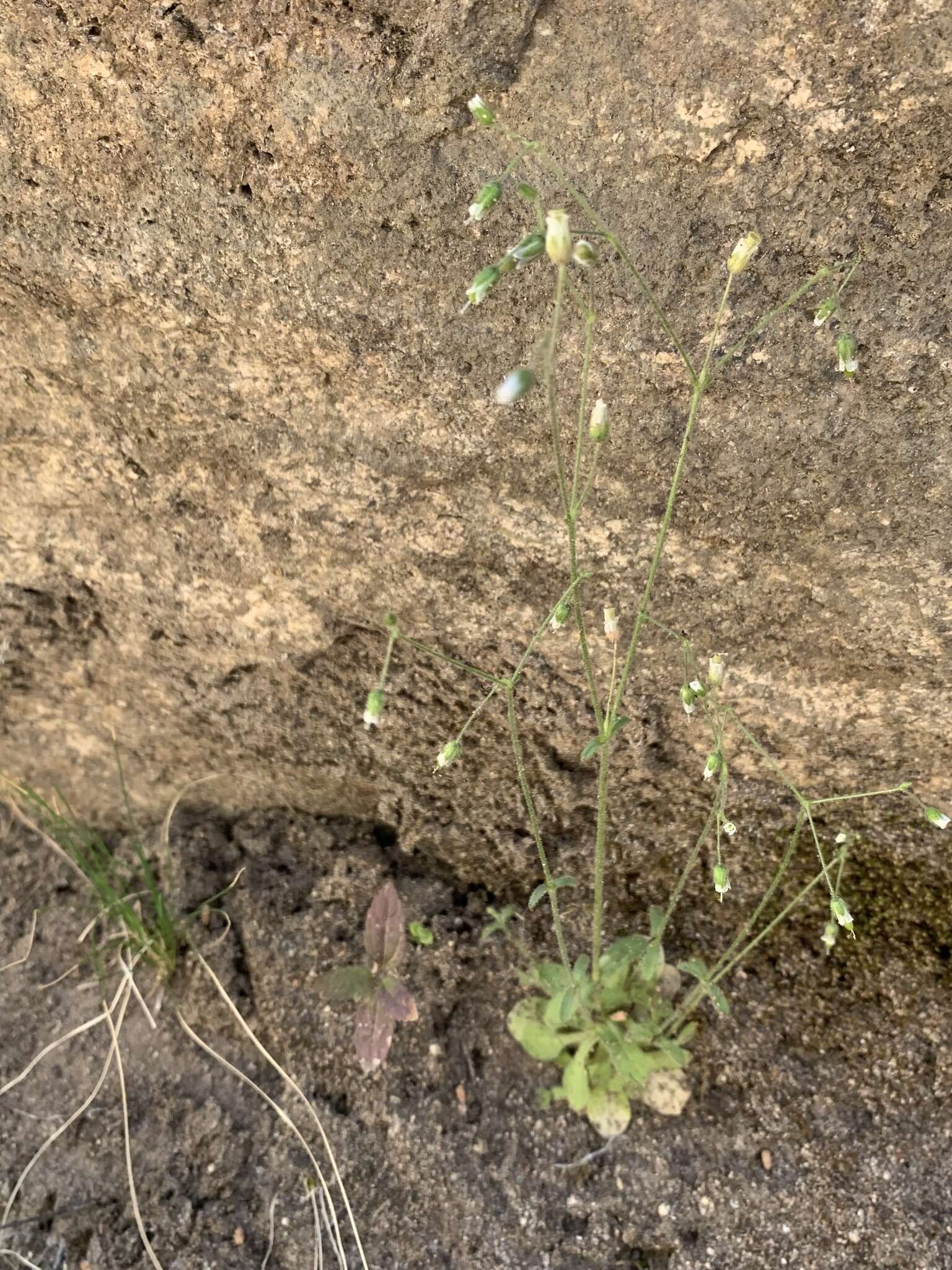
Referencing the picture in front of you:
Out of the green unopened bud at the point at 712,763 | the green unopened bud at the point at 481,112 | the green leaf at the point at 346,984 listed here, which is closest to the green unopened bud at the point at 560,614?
the green unopened bud at the point at 712,763

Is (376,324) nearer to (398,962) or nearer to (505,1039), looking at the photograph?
(398,962)

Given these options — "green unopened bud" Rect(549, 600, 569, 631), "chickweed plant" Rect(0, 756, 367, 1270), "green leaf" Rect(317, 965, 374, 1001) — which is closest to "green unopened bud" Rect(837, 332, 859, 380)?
"green unopened bud" Rect(549, 600, 569, 631)

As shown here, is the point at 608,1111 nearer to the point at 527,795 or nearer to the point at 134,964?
the point at 527,795

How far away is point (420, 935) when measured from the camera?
205cm

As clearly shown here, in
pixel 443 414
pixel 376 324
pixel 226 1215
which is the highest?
pixel 376 324

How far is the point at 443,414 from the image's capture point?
1.60m

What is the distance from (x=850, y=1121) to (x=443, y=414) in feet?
4.32

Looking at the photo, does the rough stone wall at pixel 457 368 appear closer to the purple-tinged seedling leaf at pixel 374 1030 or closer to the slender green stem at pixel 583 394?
the slender green stem at pixel 583 394

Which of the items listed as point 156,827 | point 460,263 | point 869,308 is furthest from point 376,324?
point 156,827

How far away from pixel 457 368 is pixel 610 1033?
1.06m

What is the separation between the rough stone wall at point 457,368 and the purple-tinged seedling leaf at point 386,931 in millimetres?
212

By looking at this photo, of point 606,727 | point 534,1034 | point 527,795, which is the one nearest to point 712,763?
point 606,727

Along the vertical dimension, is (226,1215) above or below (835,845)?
below

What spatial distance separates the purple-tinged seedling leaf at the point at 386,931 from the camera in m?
1.89
